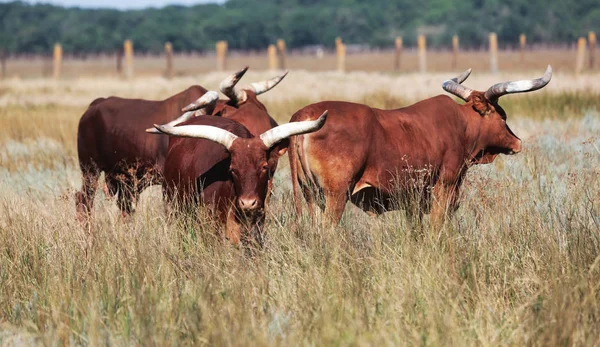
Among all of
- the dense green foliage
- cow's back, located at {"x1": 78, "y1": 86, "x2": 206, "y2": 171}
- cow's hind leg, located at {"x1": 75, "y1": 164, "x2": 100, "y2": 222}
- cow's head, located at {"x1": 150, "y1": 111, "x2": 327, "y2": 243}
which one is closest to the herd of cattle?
cow's head, located at {"x1": 150, "y1": 111, "x2": 327, "y2": 243}

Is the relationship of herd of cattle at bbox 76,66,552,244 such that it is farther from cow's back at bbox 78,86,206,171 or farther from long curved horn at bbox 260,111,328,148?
cow's back at bbox 78,86,206,171

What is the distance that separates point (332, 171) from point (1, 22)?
150296 millimetres

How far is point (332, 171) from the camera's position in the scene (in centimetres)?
696

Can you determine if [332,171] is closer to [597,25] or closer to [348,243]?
[348,243]

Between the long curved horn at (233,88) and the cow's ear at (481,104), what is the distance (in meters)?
2.12

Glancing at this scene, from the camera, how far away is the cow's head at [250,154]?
6441 millimetres

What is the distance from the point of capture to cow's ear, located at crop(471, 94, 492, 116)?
8094 millimetres

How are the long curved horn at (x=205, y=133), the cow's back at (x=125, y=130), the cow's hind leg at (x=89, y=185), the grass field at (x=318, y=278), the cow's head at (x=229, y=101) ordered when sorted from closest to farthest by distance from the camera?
the grass field at (x=318, y=278), the long curved horn at (x=205, y=133), the cow's head at (x=229, y=101), the cow's hind leg at (x=89, y=185), the cow's back at (x=125, y=130)

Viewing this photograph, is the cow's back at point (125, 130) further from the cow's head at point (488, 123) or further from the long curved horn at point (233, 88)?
the cow's head at point (488, 123)

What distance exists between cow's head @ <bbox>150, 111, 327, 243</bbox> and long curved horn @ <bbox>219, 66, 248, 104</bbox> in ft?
6.39

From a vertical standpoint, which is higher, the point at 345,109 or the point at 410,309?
the point at 345,109

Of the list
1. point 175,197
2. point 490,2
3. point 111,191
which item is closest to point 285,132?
point 175,197

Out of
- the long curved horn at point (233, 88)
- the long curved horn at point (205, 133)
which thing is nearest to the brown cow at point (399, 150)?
the long curved horn at point (205, 133)

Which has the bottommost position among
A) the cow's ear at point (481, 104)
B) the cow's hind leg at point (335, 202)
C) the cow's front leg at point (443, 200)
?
the cow's front leg at point (443, 200)
